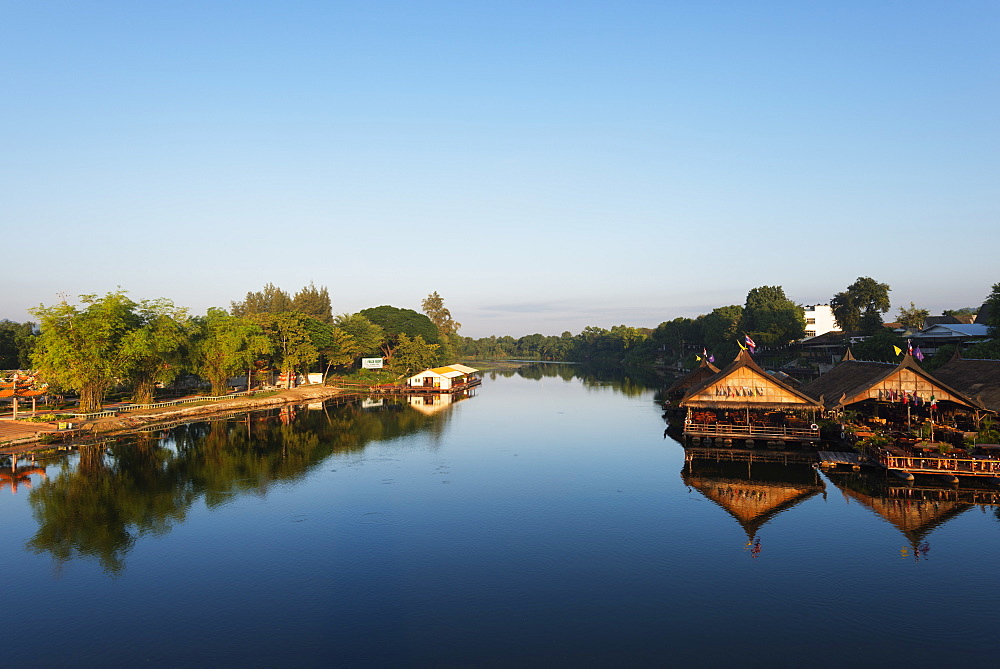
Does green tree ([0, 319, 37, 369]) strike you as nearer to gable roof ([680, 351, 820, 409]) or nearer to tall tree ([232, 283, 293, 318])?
tall tree ([232, 283, 293, 318])

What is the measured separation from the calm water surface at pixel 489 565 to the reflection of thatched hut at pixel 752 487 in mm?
192

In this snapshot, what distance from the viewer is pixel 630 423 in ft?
188

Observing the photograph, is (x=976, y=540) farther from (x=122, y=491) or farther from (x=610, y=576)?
(x=122, y=491)

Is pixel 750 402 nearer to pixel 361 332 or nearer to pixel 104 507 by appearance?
pixel 104 507

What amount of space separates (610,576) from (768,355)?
105118mm

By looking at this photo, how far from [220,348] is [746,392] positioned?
58906 mm

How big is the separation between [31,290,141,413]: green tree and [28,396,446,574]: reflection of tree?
8535mm

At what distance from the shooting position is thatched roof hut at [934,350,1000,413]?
36156 mm

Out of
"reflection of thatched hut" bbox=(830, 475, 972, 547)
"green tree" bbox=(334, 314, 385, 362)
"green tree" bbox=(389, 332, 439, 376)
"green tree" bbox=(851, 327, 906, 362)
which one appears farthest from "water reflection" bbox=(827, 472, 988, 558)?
"green tree" bbox=(334, 314, 385, 362)

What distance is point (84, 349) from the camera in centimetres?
5166

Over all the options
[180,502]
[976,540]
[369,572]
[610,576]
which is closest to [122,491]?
[180,502]

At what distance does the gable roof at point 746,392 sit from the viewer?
40094 mm

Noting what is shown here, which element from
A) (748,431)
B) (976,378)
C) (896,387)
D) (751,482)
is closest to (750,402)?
(748,431)

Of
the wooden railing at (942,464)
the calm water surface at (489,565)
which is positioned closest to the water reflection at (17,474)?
the calm water surface at (489,565)
